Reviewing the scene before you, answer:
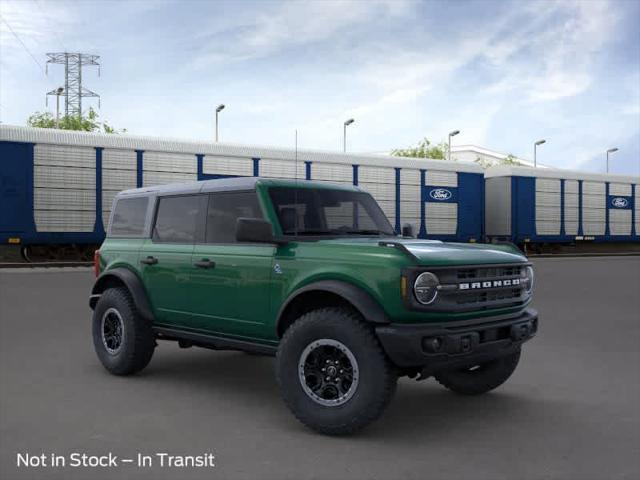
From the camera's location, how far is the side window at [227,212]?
6.02m

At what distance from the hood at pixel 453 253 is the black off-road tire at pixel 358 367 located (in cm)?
61

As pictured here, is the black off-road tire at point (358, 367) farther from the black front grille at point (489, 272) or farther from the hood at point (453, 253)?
the black front grille at point (489, 272)

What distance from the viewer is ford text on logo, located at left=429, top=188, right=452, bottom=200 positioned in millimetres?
31480

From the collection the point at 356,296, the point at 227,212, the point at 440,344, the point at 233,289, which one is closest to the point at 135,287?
the point at 227,212

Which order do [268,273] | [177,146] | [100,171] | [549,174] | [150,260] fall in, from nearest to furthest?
[268,273] < [150,260] < [100,171] < [177,146] < [549,174]

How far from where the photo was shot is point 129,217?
7.44 m

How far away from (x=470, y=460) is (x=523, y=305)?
5.84 feet

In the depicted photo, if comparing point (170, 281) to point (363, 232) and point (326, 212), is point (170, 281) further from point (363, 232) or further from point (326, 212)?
point (363, 232)

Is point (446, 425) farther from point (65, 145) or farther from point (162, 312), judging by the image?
point (65, 145)

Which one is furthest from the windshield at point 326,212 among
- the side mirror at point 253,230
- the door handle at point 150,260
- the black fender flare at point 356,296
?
the door handle at point 150,260

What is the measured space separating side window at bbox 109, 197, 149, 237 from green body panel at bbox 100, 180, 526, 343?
0.96 feet

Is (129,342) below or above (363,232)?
below

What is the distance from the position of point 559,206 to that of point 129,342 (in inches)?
1275

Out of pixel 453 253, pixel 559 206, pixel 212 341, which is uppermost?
pixel 559 206
